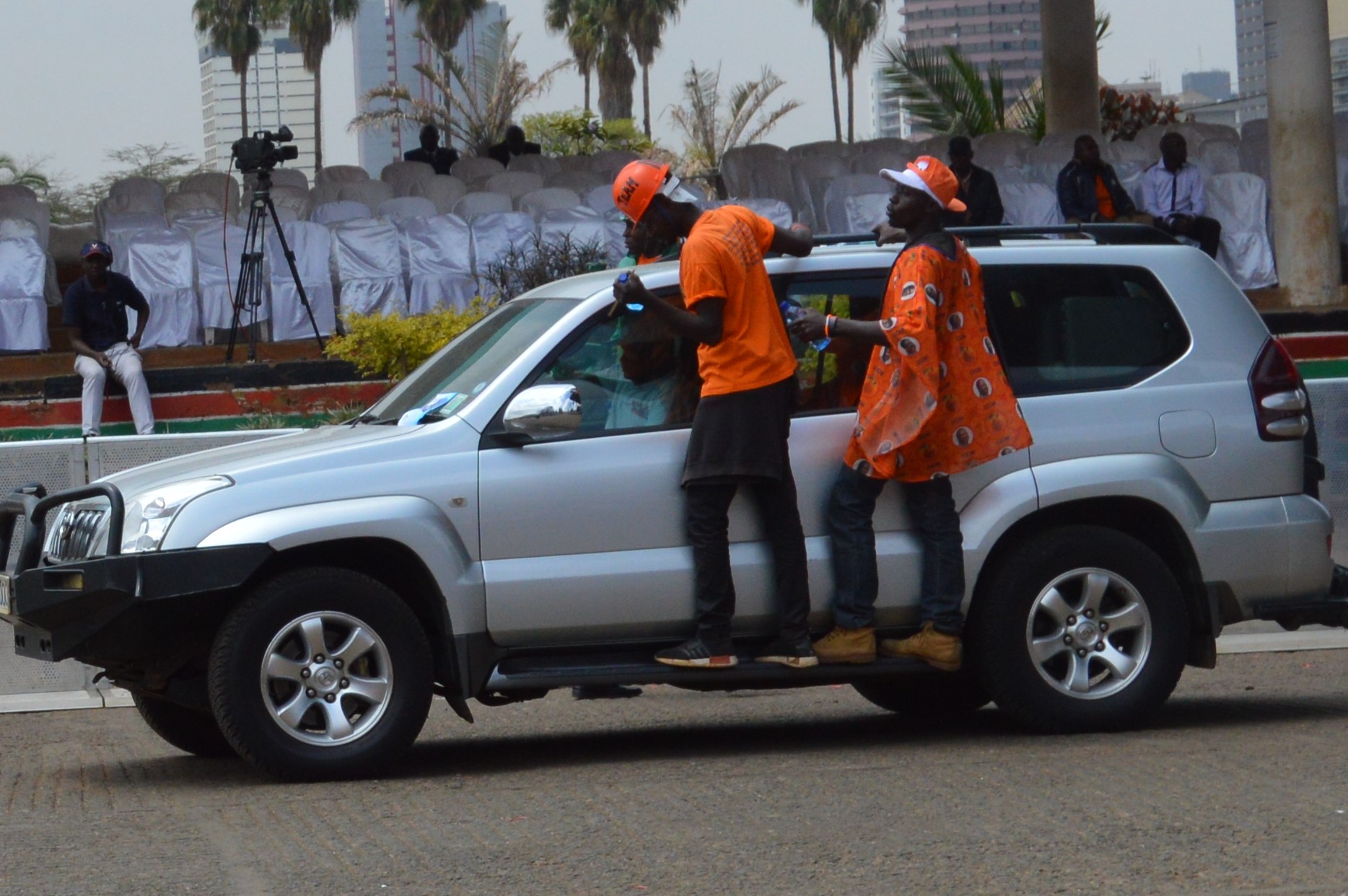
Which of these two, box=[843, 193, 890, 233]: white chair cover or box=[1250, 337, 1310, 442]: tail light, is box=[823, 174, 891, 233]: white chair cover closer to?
box=[843, 193, 890, 233]: white chair cover

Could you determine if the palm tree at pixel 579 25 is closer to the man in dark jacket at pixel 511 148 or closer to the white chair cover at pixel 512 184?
the man in dark jacket at pixel 511 148

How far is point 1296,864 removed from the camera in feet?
16.3

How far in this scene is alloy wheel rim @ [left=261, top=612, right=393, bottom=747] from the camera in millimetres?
6309

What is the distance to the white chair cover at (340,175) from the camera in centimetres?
1980

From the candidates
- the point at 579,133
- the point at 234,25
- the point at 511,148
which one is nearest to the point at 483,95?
the point at 579,133

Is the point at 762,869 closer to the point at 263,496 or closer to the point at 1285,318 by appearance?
the point at 263,496

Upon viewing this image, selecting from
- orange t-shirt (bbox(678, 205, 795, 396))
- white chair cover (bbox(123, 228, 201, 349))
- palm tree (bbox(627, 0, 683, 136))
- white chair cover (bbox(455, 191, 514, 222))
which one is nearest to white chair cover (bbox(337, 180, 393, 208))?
white chair cover (bbox(455, 191, 514, 222))

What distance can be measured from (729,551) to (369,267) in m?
10.1

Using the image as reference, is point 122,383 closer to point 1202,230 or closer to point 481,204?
point 481,204

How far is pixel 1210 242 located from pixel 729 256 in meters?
11.7

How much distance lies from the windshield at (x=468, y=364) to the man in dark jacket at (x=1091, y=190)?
33.3 ft

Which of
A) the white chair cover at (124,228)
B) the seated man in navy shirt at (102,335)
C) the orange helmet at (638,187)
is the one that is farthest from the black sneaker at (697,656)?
the white chair cover at (124,228)

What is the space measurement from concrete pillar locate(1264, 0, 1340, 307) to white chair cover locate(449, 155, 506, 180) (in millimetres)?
7604

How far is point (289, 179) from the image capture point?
18.9m
